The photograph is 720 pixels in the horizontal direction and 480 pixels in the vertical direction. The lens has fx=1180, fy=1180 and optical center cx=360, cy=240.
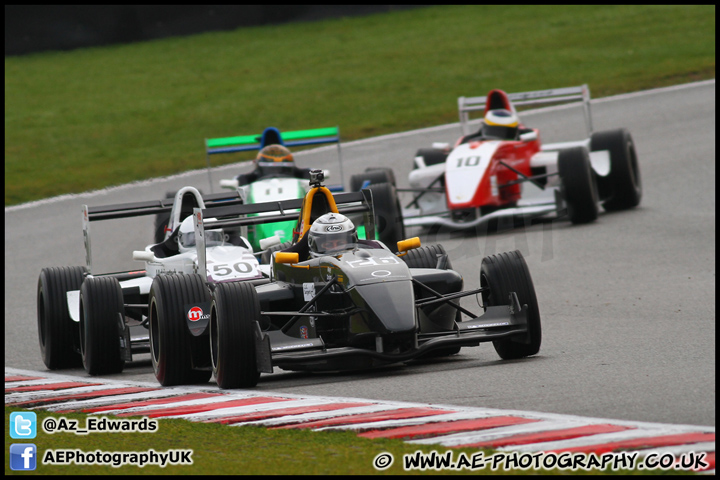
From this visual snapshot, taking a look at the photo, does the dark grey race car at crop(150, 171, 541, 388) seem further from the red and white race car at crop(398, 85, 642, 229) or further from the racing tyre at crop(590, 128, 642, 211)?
the racing tyre at crop(590, 128, 642, 211)

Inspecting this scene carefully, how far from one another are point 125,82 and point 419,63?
8.49 meters

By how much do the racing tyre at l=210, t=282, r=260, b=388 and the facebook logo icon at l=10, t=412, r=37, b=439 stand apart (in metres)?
1.35

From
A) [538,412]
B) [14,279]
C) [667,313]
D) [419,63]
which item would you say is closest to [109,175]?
[14,279]

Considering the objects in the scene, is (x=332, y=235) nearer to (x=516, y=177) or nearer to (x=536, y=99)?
(x=516, y=177)

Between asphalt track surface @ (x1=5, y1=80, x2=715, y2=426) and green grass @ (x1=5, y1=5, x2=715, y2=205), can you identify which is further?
green grass @ (x1=5, y1=5, x2=715, y2=205)

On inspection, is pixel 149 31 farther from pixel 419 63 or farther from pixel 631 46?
pixel 631 46

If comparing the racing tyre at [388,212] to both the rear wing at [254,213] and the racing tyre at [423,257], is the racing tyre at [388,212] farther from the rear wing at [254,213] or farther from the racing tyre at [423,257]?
the racing tyre at [423,257]

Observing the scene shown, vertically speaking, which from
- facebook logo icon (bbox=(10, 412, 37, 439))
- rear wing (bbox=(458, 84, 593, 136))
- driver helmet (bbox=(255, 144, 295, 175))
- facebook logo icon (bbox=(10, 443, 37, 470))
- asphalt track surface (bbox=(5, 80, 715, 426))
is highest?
rear wing (bbox=(458, 84, 593, 136))

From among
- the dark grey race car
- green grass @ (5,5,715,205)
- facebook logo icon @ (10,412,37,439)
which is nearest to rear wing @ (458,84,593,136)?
green grass @ (5,5,715,205)

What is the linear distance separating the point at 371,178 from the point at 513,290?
812 centimetres

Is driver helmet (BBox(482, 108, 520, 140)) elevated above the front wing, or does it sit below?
above

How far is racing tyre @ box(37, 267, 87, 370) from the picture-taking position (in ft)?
36.1

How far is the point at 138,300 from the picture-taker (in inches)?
447

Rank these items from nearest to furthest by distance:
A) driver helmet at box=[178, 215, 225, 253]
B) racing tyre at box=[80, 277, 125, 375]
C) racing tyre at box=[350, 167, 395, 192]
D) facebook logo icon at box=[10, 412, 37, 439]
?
facebook logo icon at box=[10, 412, 37, 439], racing tyre at box=[80, 277, 125, 375], driver helmet at box=[178, 215, 225, 253], racing tyre at box=[350, 167, 395, 192]
